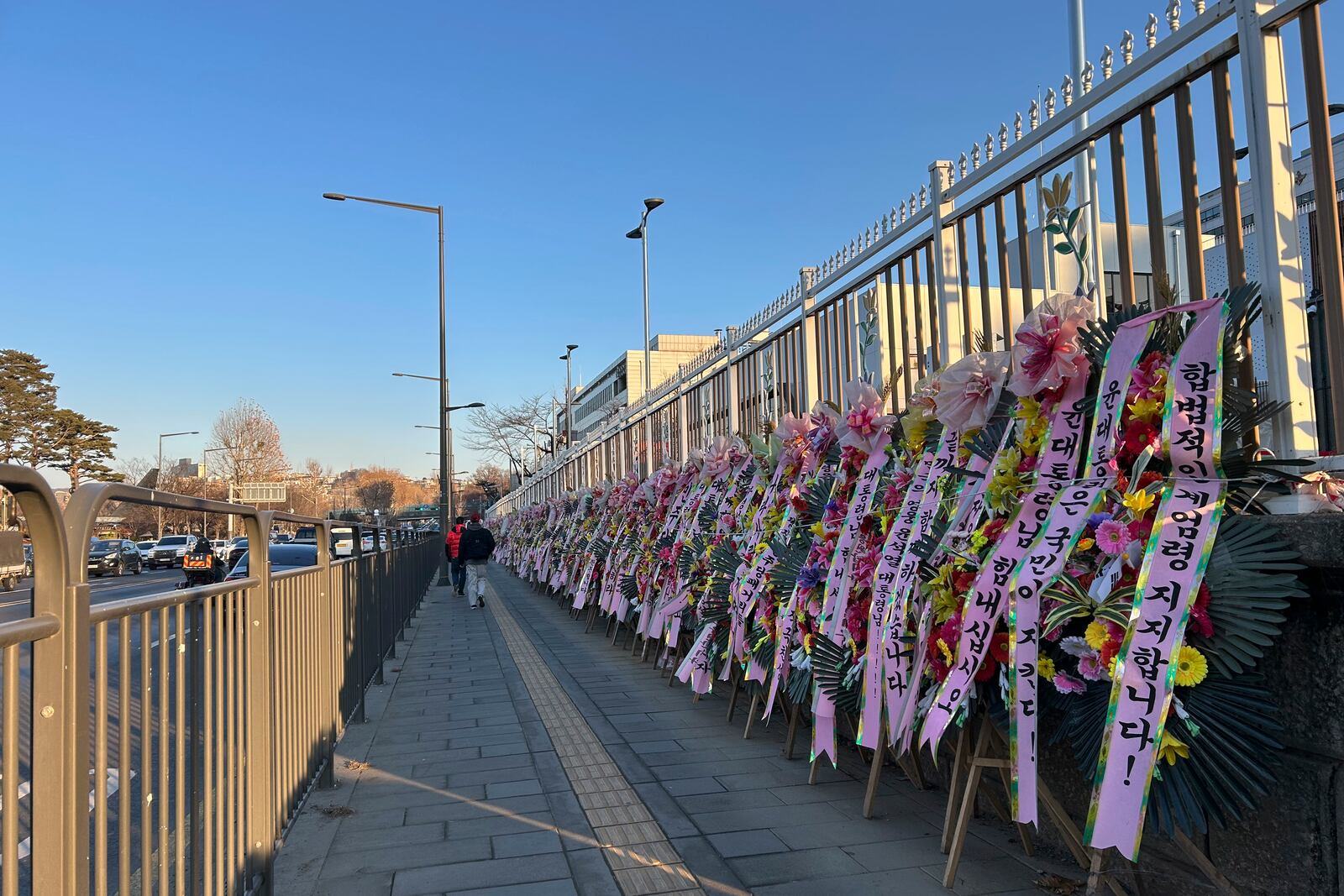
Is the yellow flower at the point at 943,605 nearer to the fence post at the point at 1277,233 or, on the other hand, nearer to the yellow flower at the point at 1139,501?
the yellow flower at the point at 1139,501

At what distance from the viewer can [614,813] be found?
4.02 metres

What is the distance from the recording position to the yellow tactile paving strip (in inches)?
129

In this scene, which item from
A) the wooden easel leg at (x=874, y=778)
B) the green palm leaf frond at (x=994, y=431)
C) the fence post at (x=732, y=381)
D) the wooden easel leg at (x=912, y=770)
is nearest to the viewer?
the green palm leaf frond at (x=994, y=431)

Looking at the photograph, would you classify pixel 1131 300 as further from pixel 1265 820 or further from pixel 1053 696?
pixel 1265 820

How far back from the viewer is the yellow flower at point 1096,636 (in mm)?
2490

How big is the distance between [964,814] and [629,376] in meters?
62.8

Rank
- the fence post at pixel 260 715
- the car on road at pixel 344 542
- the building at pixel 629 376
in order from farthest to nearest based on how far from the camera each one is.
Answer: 1. the building at pixel 629 376
2. the car on road at pixel 344 542
3. the fence post at pixel 260 715

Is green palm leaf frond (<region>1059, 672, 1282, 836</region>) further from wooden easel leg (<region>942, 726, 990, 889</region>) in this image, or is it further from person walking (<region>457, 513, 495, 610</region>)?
person walking (<region>457, 513, 495, 610</region>)

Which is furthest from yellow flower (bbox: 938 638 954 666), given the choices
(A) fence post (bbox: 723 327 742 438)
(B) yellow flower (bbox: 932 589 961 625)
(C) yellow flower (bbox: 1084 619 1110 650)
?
(A) fence post (bbox: 723 327 742 438)

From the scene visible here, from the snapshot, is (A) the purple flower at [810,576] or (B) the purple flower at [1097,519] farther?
(A) the purple flower at [810,576]

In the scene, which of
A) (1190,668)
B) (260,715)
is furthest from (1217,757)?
(260,715)

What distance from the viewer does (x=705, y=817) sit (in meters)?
3.92

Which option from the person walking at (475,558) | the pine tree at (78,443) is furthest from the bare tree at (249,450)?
the person walking at (475,558)

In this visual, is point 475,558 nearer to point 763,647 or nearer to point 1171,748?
point 763,647
